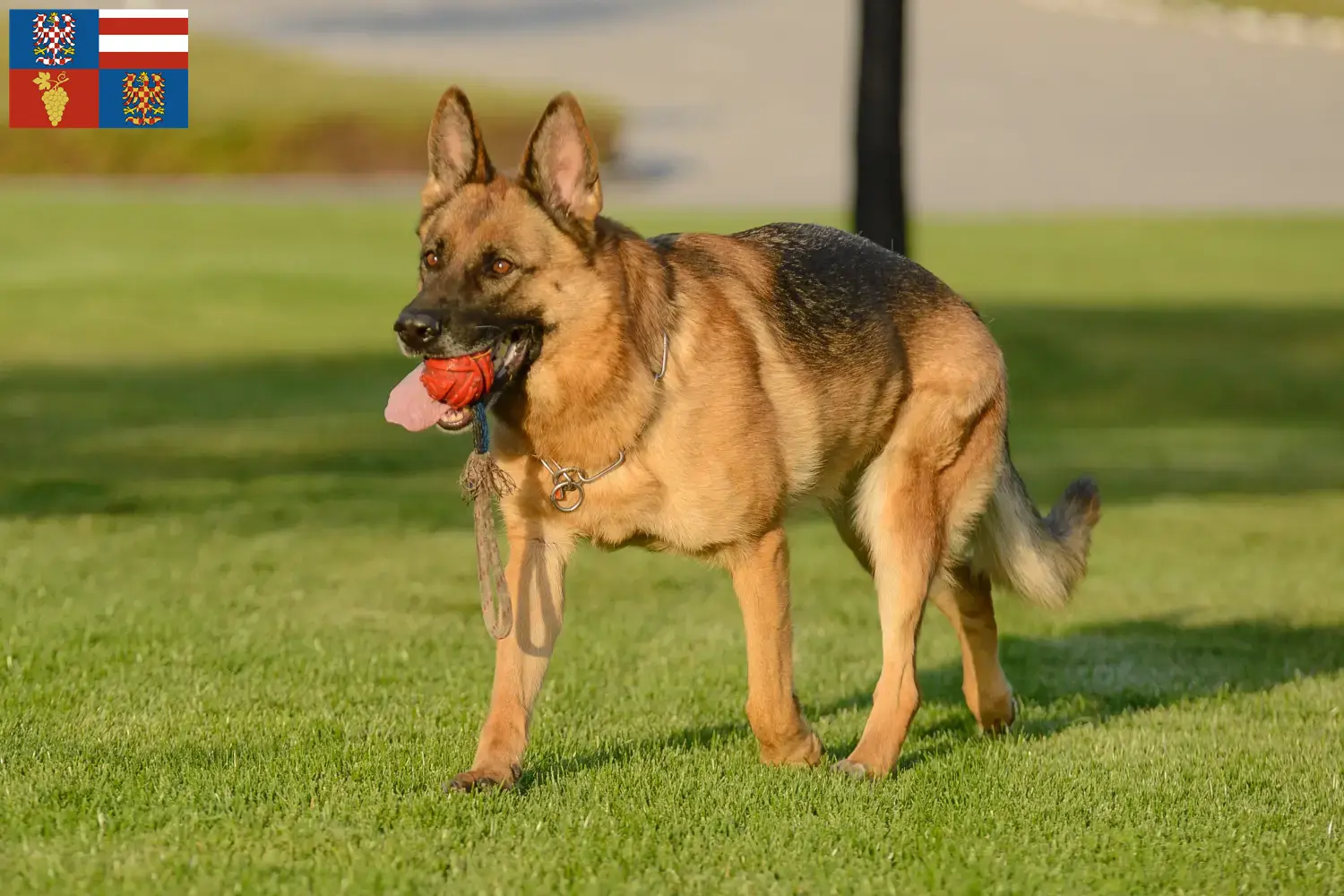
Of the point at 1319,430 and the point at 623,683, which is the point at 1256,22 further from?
the point at 623,683

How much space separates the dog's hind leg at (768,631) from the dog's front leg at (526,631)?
57 centimetres

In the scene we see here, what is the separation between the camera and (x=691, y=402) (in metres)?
5.81

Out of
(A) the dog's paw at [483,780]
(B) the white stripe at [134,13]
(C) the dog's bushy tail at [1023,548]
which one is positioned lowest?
(A) the dog's paw at [483,780]

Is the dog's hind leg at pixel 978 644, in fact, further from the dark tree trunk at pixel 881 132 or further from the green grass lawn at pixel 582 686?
the dark tree trunk at pixel 881 132

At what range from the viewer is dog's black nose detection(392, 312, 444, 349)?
5.25m

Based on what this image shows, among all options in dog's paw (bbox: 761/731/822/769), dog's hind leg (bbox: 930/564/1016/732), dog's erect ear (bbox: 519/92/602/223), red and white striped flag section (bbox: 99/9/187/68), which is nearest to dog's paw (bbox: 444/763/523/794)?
dog's paw (bbox: 761/731/822/769)

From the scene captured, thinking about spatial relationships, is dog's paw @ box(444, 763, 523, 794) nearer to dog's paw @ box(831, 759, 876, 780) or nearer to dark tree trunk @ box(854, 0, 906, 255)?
dog's paw @ box(831, 759, 876, 780)

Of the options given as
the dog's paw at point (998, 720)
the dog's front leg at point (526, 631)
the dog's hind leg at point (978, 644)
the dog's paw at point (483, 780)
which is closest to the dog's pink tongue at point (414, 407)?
the dog's front leg at point (526, 631)

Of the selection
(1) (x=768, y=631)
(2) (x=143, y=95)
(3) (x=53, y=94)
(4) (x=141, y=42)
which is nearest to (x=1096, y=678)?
(1) (x=768, y=631)

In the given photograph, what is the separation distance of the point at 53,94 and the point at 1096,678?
1639cm

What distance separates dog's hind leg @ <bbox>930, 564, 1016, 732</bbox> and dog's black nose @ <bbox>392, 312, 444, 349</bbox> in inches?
96.7

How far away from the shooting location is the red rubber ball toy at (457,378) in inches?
211

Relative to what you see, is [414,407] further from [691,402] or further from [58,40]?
[58,40]

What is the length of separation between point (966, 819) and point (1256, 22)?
213ft
